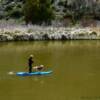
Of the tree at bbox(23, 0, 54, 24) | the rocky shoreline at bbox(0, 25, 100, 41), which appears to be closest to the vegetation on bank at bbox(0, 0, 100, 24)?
the tree at bbox(23, 0, 54, 24)

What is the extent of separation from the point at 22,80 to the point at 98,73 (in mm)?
6927

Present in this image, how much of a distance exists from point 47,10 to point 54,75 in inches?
1555

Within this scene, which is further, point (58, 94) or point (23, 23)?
point (23, 23)

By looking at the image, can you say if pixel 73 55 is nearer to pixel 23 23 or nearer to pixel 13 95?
pixel 13 95

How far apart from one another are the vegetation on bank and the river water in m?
21.3

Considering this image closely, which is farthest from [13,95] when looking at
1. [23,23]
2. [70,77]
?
[23,23]

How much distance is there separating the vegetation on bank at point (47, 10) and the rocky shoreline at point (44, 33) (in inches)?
169

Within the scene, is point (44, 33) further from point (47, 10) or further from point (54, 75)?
point (54, 75)

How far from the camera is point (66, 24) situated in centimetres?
7194

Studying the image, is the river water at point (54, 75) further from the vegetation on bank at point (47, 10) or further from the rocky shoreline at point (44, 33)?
the vegetation on bank at point (47, 10)

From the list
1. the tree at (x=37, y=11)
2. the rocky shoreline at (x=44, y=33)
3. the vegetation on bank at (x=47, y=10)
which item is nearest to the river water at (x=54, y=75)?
the rocky shoreline at (x=44, y=33)

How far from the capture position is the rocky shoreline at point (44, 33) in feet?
202

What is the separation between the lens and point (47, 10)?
7075 centimetres

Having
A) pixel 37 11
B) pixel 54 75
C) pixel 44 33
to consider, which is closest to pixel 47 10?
pixel 37 11
